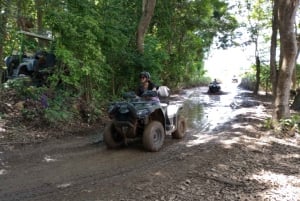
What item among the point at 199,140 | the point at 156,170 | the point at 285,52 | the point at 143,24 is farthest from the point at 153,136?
the point at 143,24

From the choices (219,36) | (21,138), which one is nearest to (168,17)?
(219,36)

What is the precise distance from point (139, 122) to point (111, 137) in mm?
672

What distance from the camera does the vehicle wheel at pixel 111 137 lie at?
25.6 feet

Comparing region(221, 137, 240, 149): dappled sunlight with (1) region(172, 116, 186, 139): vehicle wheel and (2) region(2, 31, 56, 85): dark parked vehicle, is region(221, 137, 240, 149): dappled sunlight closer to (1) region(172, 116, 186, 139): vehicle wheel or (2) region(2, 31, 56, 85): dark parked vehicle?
(1) region(172, 116, 186, 139): vehicle wheel

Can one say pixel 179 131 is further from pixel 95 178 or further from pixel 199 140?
pixel 95 178

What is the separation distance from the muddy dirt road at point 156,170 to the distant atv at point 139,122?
0.83 ft

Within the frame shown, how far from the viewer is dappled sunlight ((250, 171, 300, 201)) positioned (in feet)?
17.2

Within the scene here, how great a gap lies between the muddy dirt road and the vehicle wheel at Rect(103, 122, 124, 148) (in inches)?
8.6

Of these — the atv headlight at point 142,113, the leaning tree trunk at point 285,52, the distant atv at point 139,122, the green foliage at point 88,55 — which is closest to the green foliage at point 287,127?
the leaning tree trunk at point 285,52

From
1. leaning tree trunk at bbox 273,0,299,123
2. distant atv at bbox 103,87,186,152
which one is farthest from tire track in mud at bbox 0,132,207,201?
leaning tree trunk at bbox 273,0,299,123

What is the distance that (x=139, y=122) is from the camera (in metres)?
7.90

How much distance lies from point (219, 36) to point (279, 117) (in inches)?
857

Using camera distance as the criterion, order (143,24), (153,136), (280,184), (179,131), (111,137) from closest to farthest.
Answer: (280,184) → (153,136) → (111,137) → (179,131) → (143,24)

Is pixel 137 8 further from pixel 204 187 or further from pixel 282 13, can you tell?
pixel 204 187
